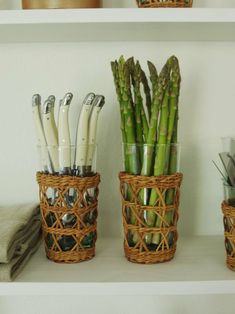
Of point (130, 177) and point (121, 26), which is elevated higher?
point (121, 26)

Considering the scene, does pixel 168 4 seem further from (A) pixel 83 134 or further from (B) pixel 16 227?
(B) pixel 16 227

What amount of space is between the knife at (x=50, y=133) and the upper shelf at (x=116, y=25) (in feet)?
0.44

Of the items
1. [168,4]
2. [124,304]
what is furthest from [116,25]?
[124,304]

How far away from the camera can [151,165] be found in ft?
2.59

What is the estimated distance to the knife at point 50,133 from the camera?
795mm

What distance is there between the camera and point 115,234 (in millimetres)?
983

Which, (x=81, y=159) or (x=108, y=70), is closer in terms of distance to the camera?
(x=81, y=159)

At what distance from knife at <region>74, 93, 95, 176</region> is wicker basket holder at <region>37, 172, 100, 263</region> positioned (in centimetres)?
3

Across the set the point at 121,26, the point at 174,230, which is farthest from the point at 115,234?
the point at 121,26

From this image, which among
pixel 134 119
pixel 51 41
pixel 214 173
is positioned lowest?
pixel 214 173

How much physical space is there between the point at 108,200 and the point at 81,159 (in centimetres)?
20

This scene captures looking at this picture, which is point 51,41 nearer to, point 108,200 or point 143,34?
point 143,34

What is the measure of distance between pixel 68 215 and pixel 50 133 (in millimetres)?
138

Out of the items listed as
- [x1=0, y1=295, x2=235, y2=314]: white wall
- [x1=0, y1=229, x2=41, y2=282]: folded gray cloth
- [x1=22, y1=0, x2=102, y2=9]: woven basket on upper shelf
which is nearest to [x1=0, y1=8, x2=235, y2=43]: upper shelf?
[x1=22, y1=0, x2=102, y2=9]: woven basket on upper shelf
